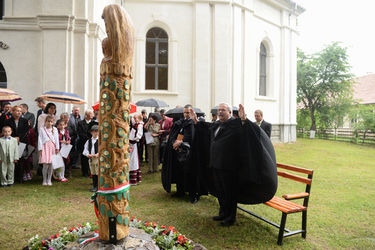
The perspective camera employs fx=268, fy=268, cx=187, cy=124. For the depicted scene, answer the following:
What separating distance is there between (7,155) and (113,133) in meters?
5.47

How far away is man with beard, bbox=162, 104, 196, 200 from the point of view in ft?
18.6

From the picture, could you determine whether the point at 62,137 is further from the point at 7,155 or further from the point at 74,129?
the point at 7,155

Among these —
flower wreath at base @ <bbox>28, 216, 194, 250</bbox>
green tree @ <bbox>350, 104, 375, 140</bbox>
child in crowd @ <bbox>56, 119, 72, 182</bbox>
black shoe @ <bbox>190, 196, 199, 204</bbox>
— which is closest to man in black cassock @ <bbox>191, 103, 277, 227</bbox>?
black shoe @ <bbox>190, 196, 199, 204</bbox>

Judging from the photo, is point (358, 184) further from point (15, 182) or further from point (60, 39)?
point (60, 39)

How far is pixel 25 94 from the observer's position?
9219mm

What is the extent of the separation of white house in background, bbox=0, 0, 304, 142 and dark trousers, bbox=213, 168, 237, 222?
266 inches

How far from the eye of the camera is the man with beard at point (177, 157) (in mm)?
5664

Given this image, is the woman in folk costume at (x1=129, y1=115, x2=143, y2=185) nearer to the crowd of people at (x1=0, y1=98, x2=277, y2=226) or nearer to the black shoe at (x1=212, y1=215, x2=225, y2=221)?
the crowd of people at (x1=0, y1=98, x2=277, y2=226)

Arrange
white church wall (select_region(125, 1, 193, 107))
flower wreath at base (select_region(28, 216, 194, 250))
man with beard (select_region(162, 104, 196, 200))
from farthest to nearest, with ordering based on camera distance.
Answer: white church wall (select_region(125, 1, 193, 107)) → man with beard (select_region(162, 104, 196, 200)) → flower wreath at base (select_region(28, 216, 194, 250))

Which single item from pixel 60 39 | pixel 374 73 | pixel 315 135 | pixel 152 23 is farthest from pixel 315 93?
pixel 60 39

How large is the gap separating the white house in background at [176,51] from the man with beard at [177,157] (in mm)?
4840

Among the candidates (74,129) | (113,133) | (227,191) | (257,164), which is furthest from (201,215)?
(74,129)

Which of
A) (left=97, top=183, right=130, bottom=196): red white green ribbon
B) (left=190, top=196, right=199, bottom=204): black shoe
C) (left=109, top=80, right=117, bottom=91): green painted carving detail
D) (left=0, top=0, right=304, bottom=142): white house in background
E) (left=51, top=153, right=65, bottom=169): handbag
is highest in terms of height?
(left=0, top=0, right=304, bottom=142): white house in background

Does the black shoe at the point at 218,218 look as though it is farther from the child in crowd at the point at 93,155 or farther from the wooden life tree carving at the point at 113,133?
the child in crowd at the point at 93,155
